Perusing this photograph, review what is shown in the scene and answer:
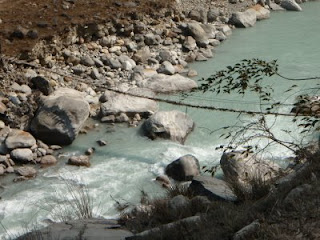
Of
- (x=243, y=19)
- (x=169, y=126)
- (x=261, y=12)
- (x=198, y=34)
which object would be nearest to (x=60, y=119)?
(x=169, y=126)

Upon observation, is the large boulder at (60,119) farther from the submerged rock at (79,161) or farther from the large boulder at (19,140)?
the submerged rock at (79,161)

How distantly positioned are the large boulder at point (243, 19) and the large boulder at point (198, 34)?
56.1 inches

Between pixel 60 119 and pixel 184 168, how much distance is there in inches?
80.9

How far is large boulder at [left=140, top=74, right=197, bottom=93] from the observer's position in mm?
9773

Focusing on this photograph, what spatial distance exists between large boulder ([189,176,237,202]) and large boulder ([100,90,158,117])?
3205 millimetres

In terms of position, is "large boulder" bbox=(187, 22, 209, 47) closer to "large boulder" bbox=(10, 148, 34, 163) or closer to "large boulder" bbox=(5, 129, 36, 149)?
"large boulder" bbox=(5, 129, 36, 149)

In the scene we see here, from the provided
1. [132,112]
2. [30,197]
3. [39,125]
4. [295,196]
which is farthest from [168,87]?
[295,196]

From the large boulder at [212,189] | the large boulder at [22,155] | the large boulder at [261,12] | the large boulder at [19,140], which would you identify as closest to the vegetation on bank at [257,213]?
the large boulder at [212,189]

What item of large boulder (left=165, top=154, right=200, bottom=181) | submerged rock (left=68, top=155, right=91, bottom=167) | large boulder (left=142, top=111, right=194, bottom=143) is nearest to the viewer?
large boulder (left=165, top=154, right=200, bottom=181)

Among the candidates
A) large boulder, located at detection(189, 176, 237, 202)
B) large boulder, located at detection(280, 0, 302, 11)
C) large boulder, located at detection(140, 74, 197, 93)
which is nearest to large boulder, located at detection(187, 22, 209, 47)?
large boulder, located at detection(140, 74, 197, 93)

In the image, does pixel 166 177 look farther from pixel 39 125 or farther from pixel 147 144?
pixel 39 125

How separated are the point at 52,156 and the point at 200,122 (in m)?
2.34

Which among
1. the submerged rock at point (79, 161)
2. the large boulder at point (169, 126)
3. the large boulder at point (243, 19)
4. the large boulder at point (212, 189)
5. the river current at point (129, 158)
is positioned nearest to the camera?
the large boulder at point (212, 189)

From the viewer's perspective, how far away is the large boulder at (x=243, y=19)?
43.7 feet
